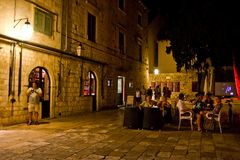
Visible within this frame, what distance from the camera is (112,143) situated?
7.66m

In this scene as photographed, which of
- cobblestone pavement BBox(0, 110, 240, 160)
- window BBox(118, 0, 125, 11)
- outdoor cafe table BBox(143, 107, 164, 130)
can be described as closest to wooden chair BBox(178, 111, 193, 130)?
cobblestone pavement BBox(0, 110, 240, 160)

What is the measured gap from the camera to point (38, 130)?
9555 mm

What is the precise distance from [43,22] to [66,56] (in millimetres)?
2073

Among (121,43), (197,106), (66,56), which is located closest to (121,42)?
(121,43)

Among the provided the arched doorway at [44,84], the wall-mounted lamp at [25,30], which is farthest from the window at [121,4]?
the wall-mounted lamp at [25,30]

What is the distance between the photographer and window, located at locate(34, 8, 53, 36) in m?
12.2

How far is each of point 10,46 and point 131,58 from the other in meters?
14.2

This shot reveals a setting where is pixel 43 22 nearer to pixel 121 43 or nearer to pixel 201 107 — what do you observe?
pixel 201 107

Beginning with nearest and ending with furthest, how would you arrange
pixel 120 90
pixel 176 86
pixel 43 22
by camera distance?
1. pixel 43 22
2. pixel 120 90
3. pixel 176 86

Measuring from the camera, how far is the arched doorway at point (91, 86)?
53.4 feet

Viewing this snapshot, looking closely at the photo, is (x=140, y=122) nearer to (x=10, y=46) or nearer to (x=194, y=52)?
(x=10, y=46)

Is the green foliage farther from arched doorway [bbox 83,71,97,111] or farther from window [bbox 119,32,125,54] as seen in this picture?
arched doorway [bbox 83,71,97,111]

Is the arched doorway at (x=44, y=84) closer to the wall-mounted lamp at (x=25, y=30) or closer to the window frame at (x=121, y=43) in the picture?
the wall-mounted lamp at (x=25, y=30)

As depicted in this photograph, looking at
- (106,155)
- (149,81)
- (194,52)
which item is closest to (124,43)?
(194,52)
